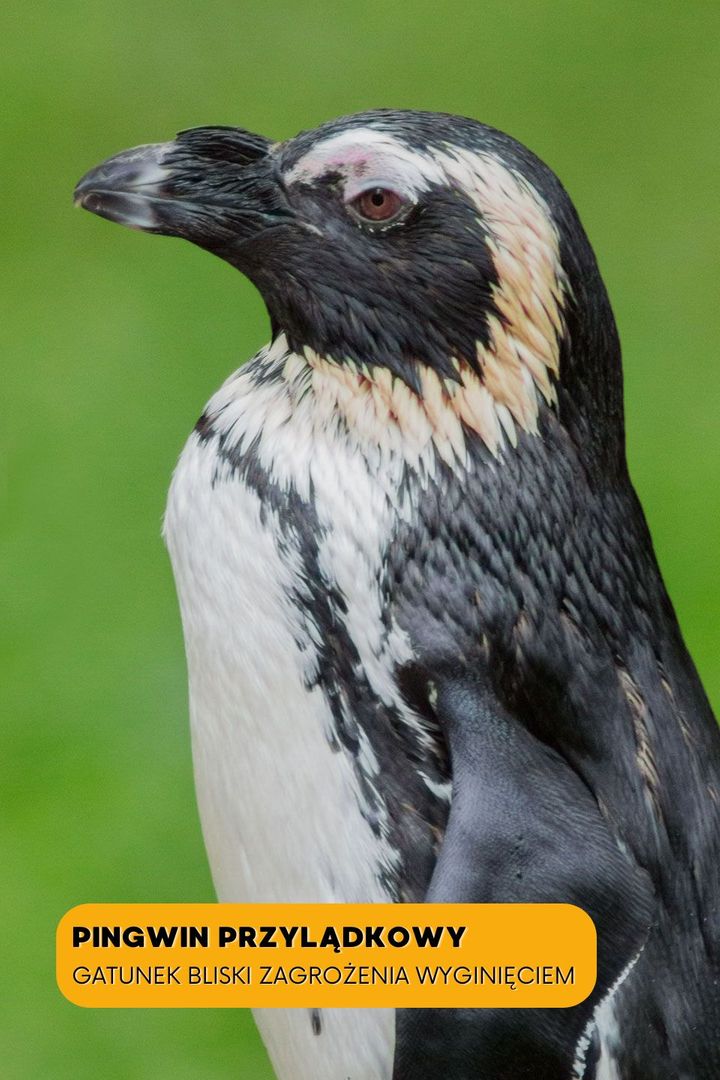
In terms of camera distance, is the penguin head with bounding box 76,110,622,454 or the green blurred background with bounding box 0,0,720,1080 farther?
the green blurred background with bounding box 0,0,720,1080

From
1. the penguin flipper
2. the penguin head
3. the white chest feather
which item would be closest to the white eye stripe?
Answer: the penguin head

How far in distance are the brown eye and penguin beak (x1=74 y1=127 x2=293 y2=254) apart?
1.4 inches

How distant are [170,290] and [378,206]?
1156mm

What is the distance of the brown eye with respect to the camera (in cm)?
78

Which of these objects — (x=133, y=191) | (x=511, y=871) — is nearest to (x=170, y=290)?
(x=133, y=191)

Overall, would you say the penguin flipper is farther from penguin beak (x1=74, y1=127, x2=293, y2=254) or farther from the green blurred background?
the green blurred background

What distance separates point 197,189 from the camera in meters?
0.82

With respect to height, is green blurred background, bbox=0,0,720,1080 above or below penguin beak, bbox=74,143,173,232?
below

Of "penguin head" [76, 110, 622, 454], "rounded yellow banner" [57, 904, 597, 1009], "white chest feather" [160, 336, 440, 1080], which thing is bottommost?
"rounded yellow banner" [57, 904, 597, 1009]

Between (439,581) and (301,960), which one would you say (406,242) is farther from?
(301,960)

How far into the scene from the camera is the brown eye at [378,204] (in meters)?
0.78

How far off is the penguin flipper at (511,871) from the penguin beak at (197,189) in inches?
8.8

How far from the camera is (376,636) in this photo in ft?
2.64

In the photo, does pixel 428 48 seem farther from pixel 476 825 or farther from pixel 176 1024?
pixel 476 825
